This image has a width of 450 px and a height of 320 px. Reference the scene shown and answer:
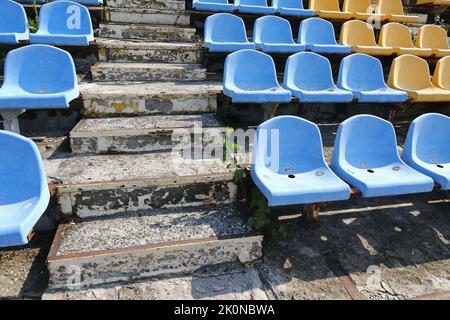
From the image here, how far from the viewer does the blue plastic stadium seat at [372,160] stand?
223 cm

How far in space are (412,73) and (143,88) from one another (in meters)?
3.10

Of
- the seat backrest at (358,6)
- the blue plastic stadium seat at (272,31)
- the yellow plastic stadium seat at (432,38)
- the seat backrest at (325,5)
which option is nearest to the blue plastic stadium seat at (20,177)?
the blue plastic stadium seat at (272,31)

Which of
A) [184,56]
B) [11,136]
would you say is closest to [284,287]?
[11,136]

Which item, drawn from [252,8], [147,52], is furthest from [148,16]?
[252,8]

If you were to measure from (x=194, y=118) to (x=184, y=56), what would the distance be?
1172 mm

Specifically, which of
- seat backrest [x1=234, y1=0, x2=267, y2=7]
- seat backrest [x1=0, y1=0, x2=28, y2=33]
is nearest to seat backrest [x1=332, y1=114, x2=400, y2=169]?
seat backrest [x1=234, y1=0, x2=267, y2=7]

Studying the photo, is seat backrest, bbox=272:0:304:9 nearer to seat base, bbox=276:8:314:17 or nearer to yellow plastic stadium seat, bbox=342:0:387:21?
seat base, bbox=276:8:314:17

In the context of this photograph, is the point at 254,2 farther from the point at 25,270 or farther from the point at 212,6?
the point at 25,270

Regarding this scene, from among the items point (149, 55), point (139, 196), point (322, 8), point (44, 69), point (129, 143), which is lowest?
point (139, 196)

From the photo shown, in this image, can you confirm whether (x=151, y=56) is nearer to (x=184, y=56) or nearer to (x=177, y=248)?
(x=184, y=56)

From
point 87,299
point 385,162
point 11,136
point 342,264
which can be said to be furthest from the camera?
point 385,162

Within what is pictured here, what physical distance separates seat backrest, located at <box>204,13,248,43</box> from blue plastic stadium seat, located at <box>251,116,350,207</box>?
2335mm

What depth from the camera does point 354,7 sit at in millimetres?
5828

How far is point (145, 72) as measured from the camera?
3617 millimetres
